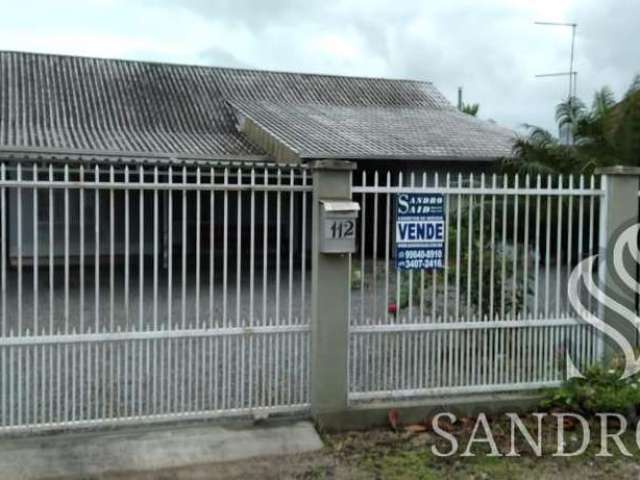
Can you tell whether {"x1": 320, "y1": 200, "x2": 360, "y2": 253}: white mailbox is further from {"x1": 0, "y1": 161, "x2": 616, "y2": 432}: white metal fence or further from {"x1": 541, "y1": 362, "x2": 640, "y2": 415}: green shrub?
{"x1": 541, "y1": 362, "x2": 640, "y2": 415}: green shrub

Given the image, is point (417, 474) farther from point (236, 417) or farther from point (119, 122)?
point (119, 122)

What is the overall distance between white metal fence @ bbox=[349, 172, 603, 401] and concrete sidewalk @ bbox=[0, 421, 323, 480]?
75 centimetres

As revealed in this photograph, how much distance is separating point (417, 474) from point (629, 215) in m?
2.91

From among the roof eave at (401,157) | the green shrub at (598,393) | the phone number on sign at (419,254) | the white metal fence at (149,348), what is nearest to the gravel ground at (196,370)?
the white metal fence at (149,348)

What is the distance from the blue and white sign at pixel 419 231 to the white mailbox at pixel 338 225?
414mm

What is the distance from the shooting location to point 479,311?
18.4 feet

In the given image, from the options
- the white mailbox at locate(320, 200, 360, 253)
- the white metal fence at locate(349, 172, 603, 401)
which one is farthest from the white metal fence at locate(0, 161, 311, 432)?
the white metal fence at locate(349, 172, 603, 401)

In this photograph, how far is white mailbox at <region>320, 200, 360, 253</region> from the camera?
5.02 m

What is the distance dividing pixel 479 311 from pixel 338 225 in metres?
1.46

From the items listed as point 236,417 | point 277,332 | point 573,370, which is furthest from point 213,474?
point 573,370

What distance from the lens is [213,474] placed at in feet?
14.5

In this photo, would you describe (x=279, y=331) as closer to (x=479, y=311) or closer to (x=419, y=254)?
(x=419, y=254)

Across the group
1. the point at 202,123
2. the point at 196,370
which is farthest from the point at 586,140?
the point at 202,123

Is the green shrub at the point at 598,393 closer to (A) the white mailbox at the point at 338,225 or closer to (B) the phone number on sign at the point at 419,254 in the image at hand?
(B) the phone number on sign at the point at 419,254
